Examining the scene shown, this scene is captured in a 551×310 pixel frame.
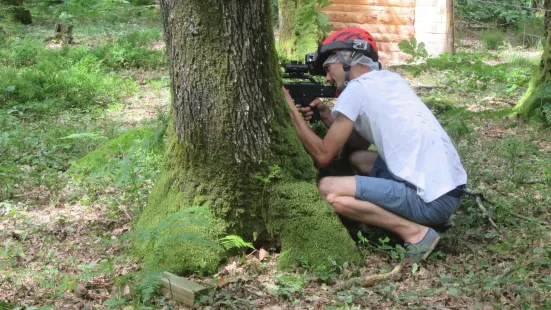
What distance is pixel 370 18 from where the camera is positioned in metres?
14.1

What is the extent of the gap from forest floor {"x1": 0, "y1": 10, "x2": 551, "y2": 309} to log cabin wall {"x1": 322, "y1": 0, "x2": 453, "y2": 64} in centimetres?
450

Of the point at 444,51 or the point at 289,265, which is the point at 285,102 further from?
the point at 444,51

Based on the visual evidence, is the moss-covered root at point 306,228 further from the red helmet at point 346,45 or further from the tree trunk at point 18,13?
the tree trunk at point 18,13

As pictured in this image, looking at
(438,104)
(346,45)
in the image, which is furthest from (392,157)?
(438,104)

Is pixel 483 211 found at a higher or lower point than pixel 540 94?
lower

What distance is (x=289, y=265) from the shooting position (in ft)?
13.3

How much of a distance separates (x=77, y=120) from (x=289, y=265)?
5.06 m

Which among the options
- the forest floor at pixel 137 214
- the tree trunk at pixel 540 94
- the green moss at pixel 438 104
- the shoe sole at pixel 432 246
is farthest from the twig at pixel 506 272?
the green moss at pixel 438 104

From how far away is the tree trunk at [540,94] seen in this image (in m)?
7.37

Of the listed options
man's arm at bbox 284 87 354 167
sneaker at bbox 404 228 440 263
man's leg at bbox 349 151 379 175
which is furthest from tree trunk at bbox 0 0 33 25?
sneaker at bbox 404 228 440 263

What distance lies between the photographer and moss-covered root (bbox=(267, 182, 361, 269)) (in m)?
4.07

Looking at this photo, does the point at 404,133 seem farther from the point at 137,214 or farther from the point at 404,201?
the point at 137,214

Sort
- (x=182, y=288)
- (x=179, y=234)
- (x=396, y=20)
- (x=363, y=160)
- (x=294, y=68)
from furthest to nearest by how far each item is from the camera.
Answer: (x=396, y=20)
(x=363, y=160)
(x=294, y=68)
(x=179, y=234)
(x=182, y=288)

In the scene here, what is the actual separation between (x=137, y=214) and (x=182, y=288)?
4.85ft
